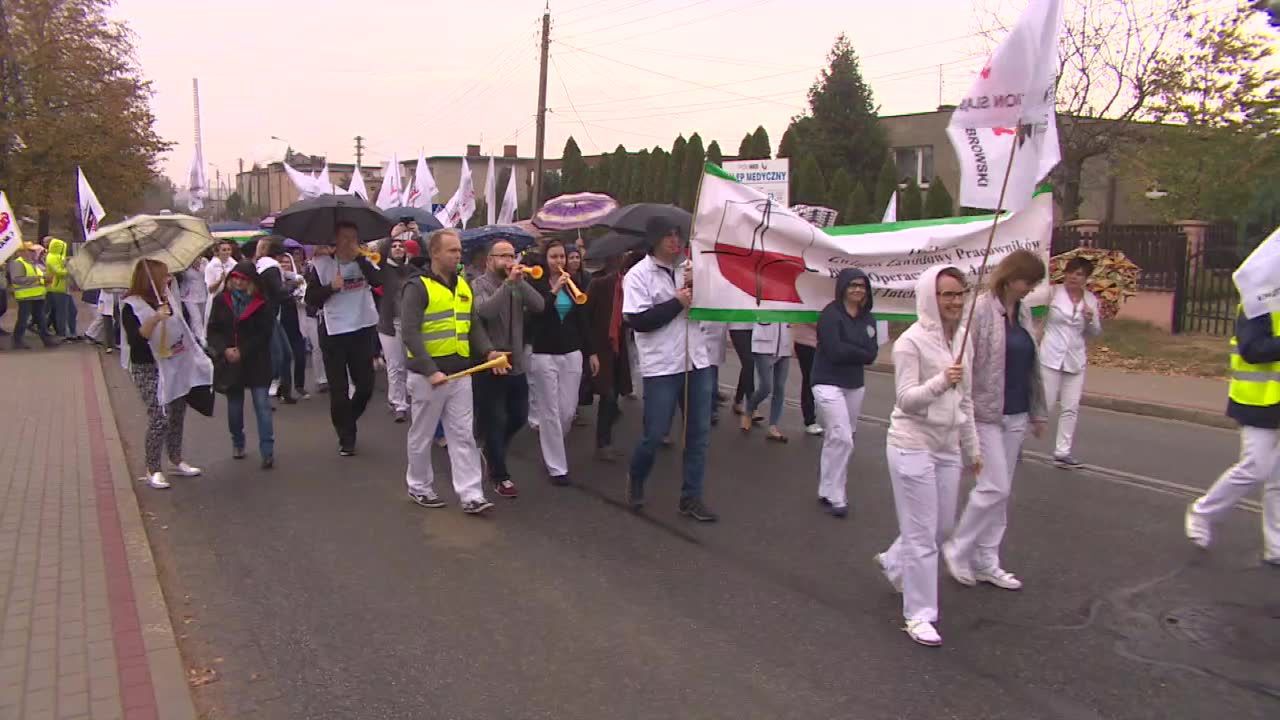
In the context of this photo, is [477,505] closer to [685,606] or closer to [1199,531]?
[685,606]

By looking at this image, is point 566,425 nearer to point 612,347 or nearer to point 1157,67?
point 612,347

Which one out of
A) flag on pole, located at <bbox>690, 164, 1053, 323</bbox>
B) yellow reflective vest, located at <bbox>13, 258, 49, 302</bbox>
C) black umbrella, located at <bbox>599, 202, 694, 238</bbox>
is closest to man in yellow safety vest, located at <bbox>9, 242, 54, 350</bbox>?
yellow reflective vest, located at <bbox>13, 258, 49, 302</bbox>

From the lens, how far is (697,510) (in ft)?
21.6

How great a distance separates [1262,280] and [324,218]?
22.3 ft

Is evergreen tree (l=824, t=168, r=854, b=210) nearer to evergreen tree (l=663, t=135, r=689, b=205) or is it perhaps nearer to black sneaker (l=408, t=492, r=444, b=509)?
evergreen tree (l=663, t=135, r=689, b=205)

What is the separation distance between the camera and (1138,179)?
24.0 meters

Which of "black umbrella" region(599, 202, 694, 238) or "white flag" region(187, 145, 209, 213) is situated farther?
"white flag" region(187, 145, 209, 213)

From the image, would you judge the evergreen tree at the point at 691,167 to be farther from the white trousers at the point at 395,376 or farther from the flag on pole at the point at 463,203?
the white trousers at the point at 395,376

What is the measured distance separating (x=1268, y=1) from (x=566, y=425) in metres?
5.40

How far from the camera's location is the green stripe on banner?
6238 mm

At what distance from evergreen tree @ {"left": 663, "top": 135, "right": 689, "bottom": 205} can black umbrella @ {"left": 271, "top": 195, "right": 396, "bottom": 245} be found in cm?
2845

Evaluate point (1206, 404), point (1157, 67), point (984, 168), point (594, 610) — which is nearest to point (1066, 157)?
point (1157, 67)

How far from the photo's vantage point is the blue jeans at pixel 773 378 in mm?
9086

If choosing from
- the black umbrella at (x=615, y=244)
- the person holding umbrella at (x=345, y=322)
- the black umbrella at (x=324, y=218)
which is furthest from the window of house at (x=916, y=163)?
the person holding umbrella at (x=345, y=322)
